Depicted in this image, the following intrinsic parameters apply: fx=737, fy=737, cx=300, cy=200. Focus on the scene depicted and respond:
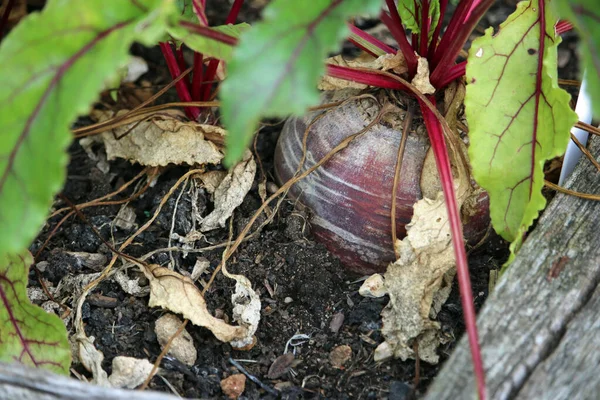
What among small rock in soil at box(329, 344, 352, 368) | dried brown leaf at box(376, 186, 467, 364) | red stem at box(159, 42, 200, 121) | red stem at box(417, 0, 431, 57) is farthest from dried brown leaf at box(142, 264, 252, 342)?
red stem at box(417, 0, 431, 57)

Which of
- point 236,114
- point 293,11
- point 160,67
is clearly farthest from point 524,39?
point 160,67

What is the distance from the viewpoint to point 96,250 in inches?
63.3

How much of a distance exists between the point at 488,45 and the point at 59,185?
789 millimetres

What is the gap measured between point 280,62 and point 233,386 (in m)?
0.65

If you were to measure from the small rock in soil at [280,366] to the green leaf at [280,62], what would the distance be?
1.84ft

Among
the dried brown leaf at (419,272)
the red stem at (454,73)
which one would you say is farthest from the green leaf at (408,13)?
the dried brown leaf at (419,272)

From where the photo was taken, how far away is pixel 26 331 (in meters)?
1.27

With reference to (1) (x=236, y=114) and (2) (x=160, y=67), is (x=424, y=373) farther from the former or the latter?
(2) (x=160, y=67)

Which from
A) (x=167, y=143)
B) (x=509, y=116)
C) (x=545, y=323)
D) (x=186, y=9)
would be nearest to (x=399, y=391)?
(x=545, y=323)

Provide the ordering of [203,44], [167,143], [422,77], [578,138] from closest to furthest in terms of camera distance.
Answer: [203,44] < [422,77] < [578,138] < [167,143]

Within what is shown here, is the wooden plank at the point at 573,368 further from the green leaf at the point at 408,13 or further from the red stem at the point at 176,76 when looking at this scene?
the red stem at the point at 176,76

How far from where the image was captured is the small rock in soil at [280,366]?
53.7 inches

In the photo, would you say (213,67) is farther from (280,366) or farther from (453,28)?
(280,366)

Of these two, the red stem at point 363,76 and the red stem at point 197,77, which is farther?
the red stem at point 197,77
